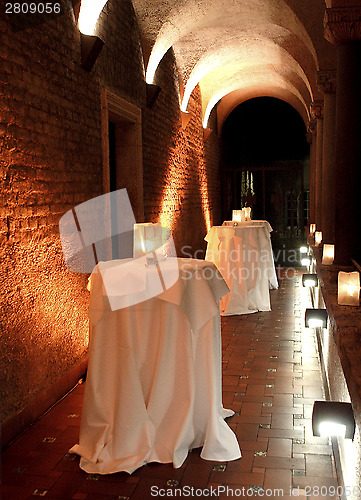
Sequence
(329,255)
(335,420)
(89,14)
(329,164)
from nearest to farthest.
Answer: (335,420)
(89,14)
(329,255)
(329,164)

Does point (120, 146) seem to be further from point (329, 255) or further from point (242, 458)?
point (242, 458)

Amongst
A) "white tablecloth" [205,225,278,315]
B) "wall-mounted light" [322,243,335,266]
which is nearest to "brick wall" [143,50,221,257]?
"white tablecloth" [205,225,278,315]

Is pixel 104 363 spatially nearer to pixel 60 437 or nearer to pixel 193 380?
pixel 193 380

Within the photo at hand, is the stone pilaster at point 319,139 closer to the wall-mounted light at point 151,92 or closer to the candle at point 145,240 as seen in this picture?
the wall-mounted light at point 151,92

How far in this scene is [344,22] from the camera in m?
4.29

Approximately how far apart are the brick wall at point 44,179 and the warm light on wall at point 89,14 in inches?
7.8

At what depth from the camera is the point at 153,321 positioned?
117 inches

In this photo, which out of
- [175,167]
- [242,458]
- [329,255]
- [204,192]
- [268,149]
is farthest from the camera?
[268,149]

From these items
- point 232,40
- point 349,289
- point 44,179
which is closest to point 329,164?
point 232,40

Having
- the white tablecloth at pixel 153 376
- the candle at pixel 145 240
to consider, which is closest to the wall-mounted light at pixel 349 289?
the white tablecloth at pixel 153 376

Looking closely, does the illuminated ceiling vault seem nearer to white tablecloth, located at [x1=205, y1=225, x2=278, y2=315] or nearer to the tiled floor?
white tablecloth, located at [x1=205, y1=225, x2=278, y2=315]

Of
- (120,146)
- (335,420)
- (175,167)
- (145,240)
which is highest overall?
(120,146)

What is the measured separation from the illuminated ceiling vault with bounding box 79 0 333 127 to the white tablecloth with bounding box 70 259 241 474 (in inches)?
125

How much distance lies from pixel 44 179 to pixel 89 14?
2.05 metres
